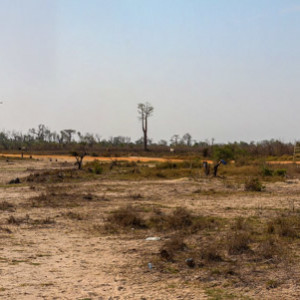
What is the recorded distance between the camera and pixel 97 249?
9.69 meters

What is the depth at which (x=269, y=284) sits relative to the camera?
7.07 m

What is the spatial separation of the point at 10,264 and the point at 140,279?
244 centimetres

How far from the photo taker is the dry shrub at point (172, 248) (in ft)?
28.6

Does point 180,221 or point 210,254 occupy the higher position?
point 180,221

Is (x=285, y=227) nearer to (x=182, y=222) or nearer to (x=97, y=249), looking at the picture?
(x=182, y=222)

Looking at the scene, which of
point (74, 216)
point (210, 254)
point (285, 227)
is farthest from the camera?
point (74, 216)

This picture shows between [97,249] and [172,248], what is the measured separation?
5.17 feet

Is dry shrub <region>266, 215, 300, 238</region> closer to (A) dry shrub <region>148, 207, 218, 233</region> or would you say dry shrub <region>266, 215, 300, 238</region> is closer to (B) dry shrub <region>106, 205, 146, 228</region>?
(A) dry shrub <region>148, 207, 218, 233</region>

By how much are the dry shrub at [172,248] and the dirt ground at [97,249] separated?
269 mm

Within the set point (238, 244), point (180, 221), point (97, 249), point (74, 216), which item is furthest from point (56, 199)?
point (238, 244)

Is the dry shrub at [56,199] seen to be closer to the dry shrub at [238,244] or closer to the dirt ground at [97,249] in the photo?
the dirt ground at [97,249]

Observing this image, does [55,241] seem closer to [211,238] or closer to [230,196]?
[211,238]

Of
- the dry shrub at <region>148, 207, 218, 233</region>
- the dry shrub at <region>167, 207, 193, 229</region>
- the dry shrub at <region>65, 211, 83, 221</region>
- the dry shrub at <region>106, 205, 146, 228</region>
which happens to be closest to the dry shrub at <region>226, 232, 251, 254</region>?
the dry shrub at <region>148, 207, 218, 233</region>

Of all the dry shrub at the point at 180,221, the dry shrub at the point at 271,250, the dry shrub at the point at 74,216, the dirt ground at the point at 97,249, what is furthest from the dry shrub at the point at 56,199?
the dry shrub at the point at 271,250
